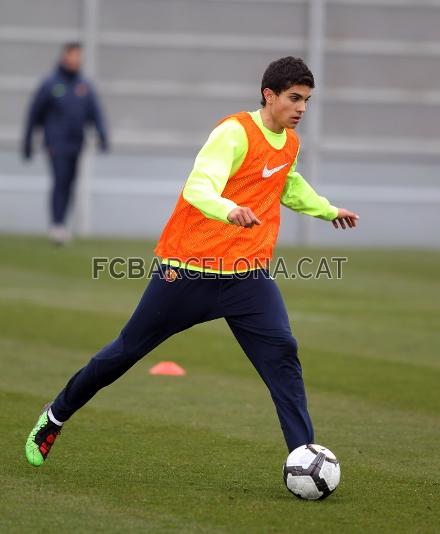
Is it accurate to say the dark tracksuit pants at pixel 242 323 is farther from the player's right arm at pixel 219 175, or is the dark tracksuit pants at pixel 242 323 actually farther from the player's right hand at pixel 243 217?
the player's right hand at pixel 243 217

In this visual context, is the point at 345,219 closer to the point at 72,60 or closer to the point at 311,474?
the point at 311,474

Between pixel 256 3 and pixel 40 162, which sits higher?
pixel 256 3

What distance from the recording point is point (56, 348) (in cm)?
1200

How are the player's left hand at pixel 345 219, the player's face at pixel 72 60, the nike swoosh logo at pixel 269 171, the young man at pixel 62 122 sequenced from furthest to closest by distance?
the young man at pixel 62 122
the player's face at pixel 72 60
the player's left hand at pixel 345 219
the nike swoosh logo at pixel 269 171

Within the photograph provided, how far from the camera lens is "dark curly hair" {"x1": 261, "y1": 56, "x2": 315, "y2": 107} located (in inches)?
265

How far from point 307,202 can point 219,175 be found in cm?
88

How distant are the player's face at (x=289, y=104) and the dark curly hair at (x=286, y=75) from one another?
23 millimetres

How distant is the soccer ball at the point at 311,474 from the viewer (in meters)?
6.55

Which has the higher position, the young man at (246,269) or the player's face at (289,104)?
the player's face at (289,104)

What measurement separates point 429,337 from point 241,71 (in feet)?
41.9

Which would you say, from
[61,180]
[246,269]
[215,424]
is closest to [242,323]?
[246,269]

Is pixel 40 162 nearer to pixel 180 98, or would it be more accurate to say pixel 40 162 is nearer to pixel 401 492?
pixel 180 98

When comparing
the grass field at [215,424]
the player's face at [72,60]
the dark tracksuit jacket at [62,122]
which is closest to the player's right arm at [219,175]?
the grass field at [215,424]

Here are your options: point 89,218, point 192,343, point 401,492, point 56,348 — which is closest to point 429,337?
point 192,343
